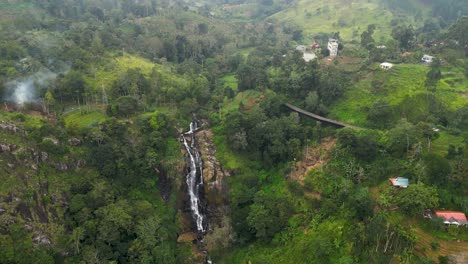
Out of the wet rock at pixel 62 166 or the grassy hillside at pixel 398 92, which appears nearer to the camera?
the wet rock at pixel 62 166

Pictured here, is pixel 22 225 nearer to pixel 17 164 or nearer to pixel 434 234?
pixel 17 164

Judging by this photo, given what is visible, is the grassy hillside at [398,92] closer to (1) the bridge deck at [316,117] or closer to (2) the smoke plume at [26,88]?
(1) the bridge deck at [316,117]

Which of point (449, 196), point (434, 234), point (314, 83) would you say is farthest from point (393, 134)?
point (314, 83)

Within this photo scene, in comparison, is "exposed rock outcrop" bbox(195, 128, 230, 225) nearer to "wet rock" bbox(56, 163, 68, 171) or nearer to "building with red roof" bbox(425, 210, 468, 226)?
"wet rock" bbox(56, 163, 68, 171)

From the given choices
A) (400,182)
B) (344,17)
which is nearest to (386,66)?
(400,182)

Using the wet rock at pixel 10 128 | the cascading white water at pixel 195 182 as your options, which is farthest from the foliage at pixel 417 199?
the wet rock at pixel 10 128
